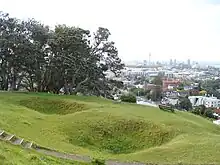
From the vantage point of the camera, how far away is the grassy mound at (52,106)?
84.8ft

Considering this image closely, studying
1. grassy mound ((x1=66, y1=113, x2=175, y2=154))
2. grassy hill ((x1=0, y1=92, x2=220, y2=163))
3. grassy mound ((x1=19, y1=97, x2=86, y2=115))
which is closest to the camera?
grassy hill ((x1=0, y1=92, x2=220, y2=163))

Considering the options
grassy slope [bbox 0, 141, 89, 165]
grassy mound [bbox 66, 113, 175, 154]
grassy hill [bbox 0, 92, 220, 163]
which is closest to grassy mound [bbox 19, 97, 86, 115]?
grassy hill [bbox 0, 92, 220, 163]

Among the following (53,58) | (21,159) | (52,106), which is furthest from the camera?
(53,58)

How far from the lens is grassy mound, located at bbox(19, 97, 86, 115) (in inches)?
1017

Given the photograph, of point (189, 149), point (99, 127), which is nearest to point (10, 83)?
point (99, 127)

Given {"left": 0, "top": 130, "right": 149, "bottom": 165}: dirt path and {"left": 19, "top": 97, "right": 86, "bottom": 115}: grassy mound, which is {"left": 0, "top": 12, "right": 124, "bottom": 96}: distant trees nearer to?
{"left": 19, "top": 97, "right": 86, "bottom": 115}: grassy mound

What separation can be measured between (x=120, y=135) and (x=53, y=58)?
17.1m

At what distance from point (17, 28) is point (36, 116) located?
573 inches

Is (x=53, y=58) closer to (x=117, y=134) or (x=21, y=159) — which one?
(x=117, y=134)

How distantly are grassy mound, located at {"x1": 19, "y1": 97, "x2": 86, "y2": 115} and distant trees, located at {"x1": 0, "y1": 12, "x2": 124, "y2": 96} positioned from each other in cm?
674

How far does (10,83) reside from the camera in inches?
1419

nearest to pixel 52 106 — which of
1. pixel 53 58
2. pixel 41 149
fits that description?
pixel 53 58

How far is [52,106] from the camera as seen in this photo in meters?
26.9

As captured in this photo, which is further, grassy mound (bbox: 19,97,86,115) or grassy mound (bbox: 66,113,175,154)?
grassy mound (bbox: 19,97,86,115)
